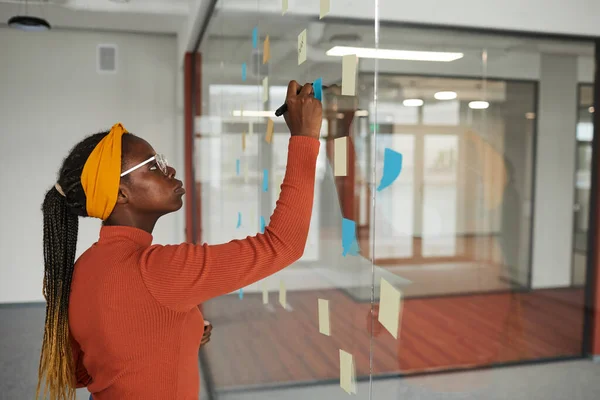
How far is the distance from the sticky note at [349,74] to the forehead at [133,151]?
468 millimetres

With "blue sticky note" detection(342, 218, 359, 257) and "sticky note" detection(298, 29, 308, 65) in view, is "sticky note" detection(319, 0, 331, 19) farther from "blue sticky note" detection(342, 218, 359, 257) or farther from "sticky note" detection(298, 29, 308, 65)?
"blue sticky note" detection(342, 218, 359, 257)

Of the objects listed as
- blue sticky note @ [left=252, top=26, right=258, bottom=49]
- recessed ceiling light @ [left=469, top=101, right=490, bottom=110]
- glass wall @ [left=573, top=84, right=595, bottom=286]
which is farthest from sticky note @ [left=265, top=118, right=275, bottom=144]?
recessed ceiling light @ [left=469, top=101, right=490, bottom=110]

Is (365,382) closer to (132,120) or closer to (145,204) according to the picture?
(145,204)

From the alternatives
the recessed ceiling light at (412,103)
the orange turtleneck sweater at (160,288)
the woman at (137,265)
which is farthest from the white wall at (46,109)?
the orange turtleneck sweater at (160,288)

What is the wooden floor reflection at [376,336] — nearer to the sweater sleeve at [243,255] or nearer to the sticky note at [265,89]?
the sweater sleeve at [243,255]

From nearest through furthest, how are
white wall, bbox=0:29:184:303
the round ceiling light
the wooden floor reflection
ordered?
the wooden floor reflection, the round ceiling light, white wall, bbox=0:29:184:303

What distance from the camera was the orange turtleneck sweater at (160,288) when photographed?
1026mm

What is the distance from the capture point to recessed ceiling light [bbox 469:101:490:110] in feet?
14.8

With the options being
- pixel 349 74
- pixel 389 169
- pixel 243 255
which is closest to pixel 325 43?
pixel 349 74

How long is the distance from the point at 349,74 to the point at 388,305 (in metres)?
0.49

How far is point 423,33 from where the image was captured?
5.72 feet

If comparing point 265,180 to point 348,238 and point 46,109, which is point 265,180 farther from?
Answer: point 46,109

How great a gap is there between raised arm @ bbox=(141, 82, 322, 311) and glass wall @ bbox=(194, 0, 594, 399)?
0.14 meters

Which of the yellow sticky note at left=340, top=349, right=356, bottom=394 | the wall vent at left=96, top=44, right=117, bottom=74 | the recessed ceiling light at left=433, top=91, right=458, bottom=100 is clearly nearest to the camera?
the yellow sticky note at left=340, top=349, right=356, bottom=394
